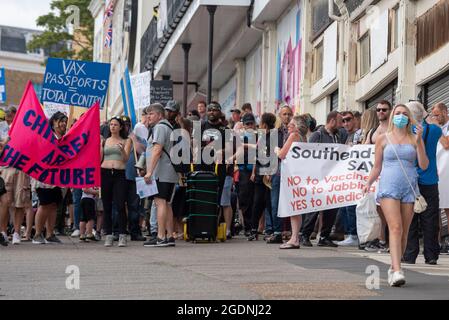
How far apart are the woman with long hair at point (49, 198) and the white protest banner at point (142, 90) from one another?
6666 mm

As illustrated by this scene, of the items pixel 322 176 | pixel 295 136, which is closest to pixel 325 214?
pixel 322 176

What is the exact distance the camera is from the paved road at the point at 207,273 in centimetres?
913

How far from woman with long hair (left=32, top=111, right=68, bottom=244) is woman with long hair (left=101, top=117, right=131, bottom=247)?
67 cm

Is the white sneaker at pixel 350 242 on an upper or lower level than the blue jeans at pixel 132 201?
lower

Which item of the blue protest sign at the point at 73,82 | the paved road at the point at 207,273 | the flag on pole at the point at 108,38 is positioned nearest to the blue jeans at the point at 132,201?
the paved road at the point at 207,273

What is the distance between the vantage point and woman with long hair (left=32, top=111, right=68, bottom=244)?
1576 centimetres

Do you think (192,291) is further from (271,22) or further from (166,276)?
(271,22)

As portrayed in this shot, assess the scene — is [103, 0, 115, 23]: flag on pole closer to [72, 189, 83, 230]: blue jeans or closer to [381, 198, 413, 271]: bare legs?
[72, 189, 83, 230]: blue jeans

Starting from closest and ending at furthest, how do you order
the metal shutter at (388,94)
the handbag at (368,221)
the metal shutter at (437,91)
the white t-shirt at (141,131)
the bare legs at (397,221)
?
the bare legs at (397,221), the handbag at (368,221), the metal shutter at (437,91), the white t-shirt at (141,131), the metal shutter at (388,94)

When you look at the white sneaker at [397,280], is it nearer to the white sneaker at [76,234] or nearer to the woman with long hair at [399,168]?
the woman with long hair at [399,168]

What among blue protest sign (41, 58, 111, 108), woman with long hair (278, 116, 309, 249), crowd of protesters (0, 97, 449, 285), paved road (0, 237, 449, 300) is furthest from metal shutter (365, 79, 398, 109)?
paved road (0, 237, 449, 300)

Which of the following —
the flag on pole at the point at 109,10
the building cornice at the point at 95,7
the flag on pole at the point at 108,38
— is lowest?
the flag on pole at the point at 108,38
